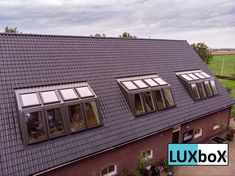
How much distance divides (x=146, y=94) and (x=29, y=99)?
631cm

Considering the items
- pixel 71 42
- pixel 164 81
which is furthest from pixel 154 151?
pixel 71 42

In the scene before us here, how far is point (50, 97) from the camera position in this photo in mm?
8773

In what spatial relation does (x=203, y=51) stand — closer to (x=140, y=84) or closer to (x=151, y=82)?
(x=151, y=82)

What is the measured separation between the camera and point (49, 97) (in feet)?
28.7

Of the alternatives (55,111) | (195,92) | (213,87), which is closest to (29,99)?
(55,111)

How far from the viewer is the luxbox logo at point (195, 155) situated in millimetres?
11648

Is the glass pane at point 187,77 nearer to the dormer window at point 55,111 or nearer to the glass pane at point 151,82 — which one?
the glass pane at point 151,82

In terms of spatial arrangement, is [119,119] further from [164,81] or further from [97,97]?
[164,81]

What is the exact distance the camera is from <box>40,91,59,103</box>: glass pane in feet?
28.1

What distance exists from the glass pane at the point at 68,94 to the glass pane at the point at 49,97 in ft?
1.20

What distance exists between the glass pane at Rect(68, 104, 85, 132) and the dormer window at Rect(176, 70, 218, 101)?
8540mm

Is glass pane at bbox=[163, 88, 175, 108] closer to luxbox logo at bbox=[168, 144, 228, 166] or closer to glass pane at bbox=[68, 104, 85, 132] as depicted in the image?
luxbox logo at bbox=[168, 144, 228, 166]

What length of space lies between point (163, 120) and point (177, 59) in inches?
276

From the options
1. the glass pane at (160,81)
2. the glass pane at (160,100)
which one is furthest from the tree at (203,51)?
the glass pane at (160,100)
